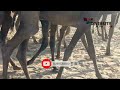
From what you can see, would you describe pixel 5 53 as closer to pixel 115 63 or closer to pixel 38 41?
pixel 115 63

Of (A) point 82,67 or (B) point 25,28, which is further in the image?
(A) point 82,67

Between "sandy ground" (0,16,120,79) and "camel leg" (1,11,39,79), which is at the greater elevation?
"camel leg" (1,11,39,79)

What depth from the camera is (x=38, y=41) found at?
605 cm

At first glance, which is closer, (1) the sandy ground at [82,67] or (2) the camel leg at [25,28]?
(2) the camel leg at [25,28]

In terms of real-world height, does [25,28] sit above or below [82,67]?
above

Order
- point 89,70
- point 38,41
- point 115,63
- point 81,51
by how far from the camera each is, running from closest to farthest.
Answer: point 89,70, point 115,63, point 81,51, point 38,41

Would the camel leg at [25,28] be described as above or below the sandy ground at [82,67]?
above

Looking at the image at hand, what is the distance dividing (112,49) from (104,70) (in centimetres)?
133

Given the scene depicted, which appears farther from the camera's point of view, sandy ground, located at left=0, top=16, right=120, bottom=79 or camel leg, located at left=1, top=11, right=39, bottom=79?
sandy ground, located at left=0, top=16, right=120, bottom=79

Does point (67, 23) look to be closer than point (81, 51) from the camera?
Yes

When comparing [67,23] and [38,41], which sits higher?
[67,23]
